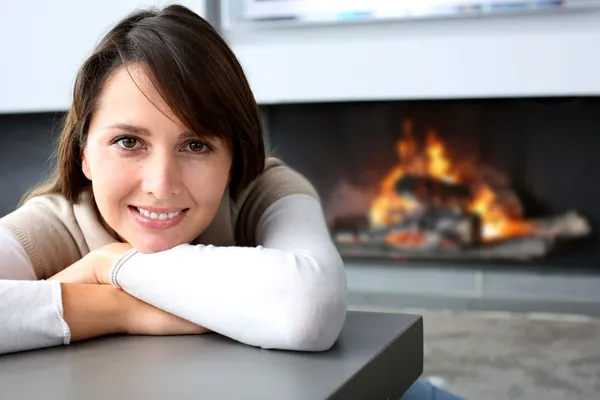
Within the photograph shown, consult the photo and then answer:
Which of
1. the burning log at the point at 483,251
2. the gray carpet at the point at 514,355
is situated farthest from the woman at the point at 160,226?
the burning log at the point at 483,251

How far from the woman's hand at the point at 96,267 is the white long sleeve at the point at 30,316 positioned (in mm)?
83

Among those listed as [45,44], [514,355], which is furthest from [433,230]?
[45,44]

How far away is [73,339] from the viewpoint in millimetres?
959

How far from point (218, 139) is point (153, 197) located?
104mm

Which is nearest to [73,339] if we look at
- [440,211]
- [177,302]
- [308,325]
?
[177,302]

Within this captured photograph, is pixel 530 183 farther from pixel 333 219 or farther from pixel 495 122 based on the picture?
pixel 333 219

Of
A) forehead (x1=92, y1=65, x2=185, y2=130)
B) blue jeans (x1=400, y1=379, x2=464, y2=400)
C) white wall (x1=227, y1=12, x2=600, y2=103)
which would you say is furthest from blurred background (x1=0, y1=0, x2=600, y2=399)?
forehead (x1=92, y1=65, x2=185, y2=130)

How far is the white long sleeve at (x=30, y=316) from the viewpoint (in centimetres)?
93

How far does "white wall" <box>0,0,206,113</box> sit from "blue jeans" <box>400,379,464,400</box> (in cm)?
217

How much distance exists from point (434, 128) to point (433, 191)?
213 millimetres

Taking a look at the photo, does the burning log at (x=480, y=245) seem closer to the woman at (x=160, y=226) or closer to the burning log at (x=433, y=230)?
the burning log at (x=433, y=230)

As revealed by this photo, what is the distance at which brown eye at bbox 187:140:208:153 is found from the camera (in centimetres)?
105

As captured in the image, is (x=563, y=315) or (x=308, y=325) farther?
(x=563, y=315)

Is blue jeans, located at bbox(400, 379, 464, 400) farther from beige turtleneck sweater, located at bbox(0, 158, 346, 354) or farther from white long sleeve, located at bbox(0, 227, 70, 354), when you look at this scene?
white long sleeve, located at bbox(0, 227, 70, 354)
